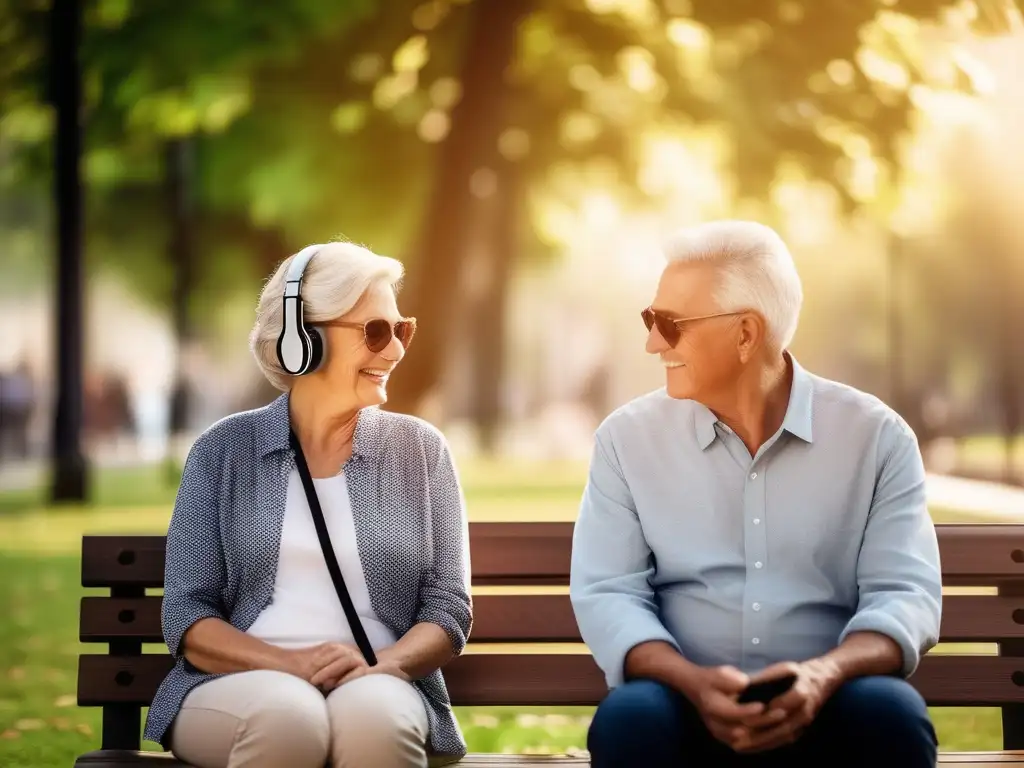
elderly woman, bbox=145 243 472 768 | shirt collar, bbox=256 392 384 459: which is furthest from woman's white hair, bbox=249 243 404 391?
shirt collar, bbox=256 392 384 459

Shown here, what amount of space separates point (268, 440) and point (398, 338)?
452 mm

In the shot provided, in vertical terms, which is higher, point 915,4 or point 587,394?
point 915,4

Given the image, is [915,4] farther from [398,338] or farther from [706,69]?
[398,338]

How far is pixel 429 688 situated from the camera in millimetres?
3951

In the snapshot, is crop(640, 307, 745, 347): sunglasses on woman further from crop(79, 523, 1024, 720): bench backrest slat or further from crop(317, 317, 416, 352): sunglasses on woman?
crop(79, 523, 1024, 720): bench backrest slat

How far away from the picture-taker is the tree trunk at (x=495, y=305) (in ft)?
59.3

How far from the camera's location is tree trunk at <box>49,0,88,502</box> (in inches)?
717

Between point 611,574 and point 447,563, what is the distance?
49 cm

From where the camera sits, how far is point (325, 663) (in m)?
3.75

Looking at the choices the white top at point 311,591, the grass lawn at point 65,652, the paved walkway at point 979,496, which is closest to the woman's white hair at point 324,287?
the white top at point 311,591

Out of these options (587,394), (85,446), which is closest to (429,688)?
(85,446)

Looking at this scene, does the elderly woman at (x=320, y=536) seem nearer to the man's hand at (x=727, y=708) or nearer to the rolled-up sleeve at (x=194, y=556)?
the rolled-up sleeve at (x=194, y=556)

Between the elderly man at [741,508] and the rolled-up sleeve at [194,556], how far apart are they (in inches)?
38.0

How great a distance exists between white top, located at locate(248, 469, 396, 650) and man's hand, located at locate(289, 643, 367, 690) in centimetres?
10
